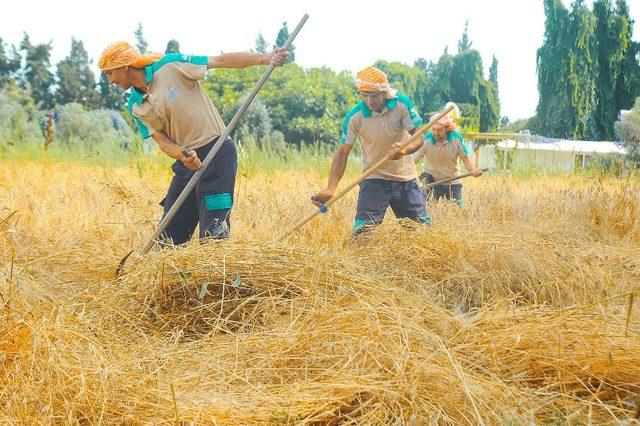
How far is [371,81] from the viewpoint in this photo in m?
5.00

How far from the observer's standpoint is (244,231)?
528 cm

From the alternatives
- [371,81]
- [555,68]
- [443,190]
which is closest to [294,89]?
[555,68]

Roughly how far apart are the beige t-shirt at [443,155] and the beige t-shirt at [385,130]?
191cm

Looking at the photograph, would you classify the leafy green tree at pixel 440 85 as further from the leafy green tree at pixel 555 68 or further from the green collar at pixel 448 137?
the green collar at pixel 448 137

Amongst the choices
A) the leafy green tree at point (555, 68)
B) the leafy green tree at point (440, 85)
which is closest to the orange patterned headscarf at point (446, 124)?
the leafy green tree at point (555, 68)

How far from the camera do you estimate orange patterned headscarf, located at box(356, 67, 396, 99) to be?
4988mm

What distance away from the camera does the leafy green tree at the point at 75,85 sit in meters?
36.2

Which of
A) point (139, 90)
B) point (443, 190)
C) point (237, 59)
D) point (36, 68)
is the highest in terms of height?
point (36, 68)

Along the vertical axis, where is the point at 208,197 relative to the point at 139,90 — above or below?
below

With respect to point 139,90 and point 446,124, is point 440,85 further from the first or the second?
point 139,90

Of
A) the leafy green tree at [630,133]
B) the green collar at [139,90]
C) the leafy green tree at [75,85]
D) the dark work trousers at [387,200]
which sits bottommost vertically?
the leafy green tree at [630,133]

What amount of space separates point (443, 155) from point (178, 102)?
12.1ft

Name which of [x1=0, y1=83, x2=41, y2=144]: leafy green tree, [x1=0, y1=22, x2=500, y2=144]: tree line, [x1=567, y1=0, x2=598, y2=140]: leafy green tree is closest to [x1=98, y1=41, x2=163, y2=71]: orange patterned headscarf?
[x1=0, y1=83, x2=41, y2=144]: leafy green tree

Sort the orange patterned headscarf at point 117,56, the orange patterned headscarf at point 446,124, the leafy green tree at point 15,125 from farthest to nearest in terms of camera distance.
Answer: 1. the leafy green tree at point 15,125
2. the orange patterned headscarf at point 446,124
3. the orange patterned headscarf at point 117,56
